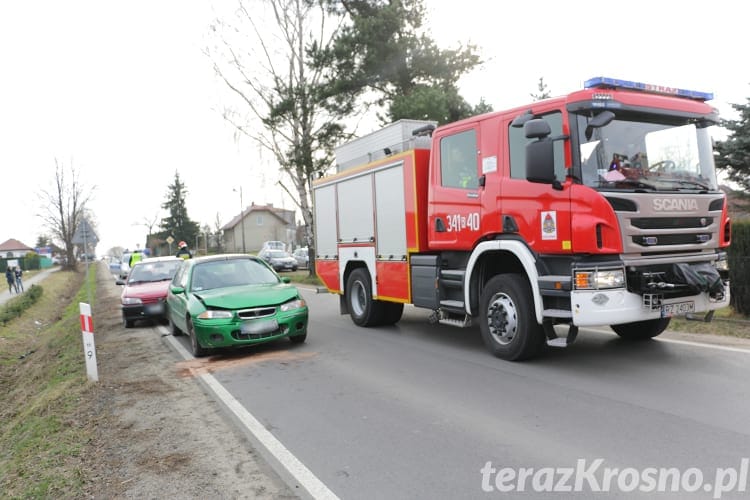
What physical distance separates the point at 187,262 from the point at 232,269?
43.8 inches

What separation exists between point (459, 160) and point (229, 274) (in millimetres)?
4321

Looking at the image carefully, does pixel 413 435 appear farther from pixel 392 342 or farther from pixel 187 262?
pixel 187 262

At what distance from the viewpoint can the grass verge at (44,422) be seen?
14.0ft

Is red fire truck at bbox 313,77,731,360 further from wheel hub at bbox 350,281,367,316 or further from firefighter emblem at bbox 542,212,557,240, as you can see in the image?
wheel hub at bbox 350,281,367,316

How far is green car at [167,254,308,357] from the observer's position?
801cm

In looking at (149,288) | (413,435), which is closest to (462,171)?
(413,435)

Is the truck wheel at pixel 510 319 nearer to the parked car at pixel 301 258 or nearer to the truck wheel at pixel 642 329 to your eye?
the truck wheel at pixel 642 329

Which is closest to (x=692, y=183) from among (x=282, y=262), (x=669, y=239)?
(x=669, y=239)

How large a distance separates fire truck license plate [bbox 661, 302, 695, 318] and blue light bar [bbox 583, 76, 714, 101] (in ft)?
7.84

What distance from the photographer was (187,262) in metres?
10.1

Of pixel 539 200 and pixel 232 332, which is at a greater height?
pixel 539 200

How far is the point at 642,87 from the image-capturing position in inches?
247

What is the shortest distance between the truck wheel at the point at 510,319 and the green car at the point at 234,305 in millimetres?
2936

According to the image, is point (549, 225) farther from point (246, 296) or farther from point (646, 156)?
point (246, 296)
